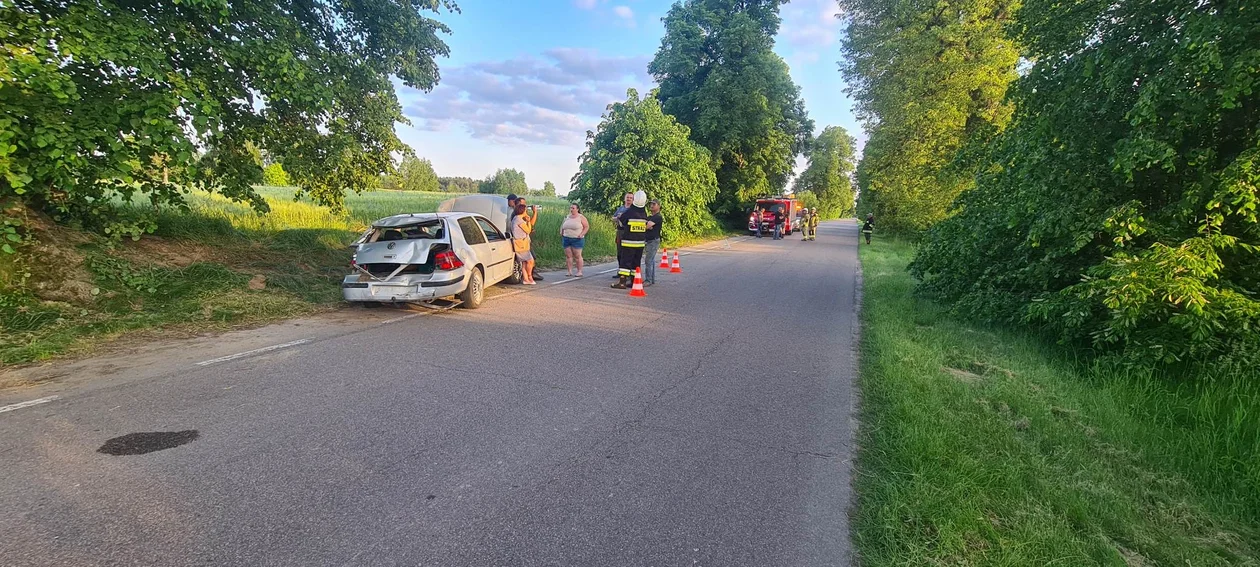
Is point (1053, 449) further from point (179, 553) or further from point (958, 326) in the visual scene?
point (179, 553)

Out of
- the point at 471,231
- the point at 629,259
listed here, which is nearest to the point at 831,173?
the point at 629,259

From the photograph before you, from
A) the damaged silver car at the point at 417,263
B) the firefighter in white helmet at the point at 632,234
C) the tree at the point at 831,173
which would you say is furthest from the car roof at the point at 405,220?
the tree at the point at 831,173

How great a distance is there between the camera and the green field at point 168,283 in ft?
20.0

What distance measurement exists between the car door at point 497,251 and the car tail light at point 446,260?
3.82ft

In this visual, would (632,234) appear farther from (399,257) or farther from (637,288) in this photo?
(399,257)

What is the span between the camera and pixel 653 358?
19.7 feet

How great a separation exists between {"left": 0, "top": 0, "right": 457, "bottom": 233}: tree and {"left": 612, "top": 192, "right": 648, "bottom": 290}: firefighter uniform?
169 inches

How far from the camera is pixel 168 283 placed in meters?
7.66

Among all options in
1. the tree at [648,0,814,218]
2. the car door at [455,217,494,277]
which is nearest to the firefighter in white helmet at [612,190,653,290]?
the car door at [455,217,494,277]

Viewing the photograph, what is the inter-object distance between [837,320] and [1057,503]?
18.5ft

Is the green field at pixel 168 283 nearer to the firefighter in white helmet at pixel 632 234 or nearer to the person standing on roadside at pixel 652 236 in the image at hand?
the firefighter in white helmet at pixel 632 234

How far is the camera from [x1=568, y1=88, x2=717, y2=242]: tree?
23172 mm

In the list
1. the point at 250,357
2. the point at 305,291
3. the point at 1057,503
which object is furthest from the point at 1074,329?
the point at 305,291

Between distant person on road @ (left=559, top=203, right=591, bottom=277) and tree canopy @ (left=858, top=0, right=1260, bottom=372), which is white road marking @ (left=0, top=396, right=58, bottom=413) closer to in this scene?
distant person on road @ (left=559, top=203, right=591, bottom=277)
